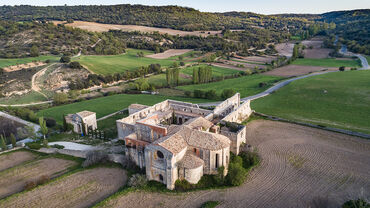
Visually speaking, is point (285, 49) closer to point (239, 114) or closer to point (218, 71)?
point (218, 71)

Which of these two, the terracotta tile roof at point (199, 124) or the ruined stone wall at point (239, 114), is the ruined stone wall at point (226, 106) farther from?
the terracotta tile roof at point (199, 124)

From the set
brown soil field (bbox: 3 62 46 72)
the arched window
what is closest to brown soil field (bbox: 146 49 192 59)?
brown soil field (bbox: 3 62 46 72)

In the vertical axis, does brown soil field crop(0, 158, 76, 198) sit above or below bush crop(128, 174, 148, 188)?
below

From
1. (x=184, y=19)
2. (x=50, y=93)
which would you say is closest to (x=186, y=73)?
(x=50, y=93)

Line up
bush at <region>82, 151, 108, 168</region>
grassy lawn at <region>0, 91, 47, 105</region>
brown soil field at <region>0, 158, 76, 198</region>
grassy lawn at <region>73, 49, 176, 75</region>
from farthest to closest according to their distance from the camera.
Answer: grassy lawn at <region>73, 49, 176, 75</region>
grassy lawn at <region>0, 91, 47, 105</region>
bush at <region>82, 151, 108, 168</region>
brown soil field at <region>0, 158, 76, 198</region>

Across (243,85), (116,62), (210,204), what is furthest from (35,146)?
Result: (116,62)

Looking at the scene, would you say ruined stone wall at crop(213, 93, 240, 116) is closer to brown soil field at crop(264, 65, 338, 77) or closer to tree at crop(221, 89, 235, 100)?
tree at crop(221, 89, 235, 100)

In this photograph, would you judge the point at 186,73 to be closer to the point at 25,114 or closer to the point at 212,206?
the point at 25,114

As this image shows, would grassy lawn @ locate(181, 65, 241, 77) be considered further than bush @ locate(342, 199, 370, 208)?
Yes
